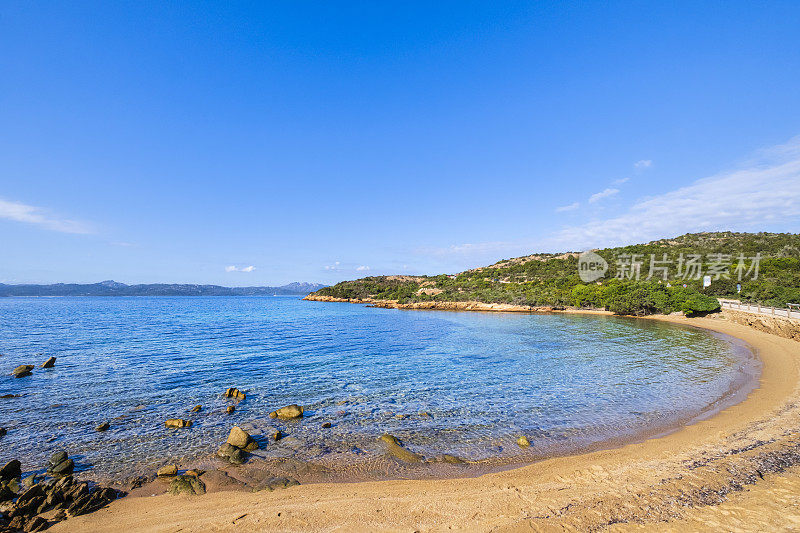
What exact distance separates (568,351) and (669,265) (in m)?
71.8

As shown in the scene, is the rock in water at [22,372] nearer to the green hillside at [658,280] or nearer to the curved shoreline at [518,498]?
the curved shoreline at [518,498]

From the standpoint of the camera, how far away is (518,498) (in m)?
7.72

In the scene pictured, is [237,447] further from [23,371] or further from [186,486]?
[23,371]

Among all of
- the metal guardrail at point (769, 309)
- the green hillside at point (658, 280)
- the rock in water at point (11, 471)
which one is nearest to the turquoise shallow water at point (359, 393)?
the rock in water at point (11, 471)

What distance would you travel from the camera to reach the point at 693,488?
25.2ft

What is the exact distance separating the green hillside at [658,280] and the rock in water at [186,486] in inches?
2489

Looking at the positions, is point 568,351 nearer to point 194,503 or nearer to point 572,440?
point 572,440

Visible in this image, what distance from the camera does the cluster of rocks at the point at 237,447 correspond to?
10.1 meters

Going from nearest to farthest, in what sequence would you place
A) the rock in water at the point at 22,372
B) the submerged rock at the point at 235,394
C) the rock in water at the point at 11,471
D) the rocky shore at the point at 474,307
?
the rock in water at the point at 11,471 < the submerged rock at the point at 235,394 < the rock in water at the point at 22,372 < the rocky shore at the point at 474,307

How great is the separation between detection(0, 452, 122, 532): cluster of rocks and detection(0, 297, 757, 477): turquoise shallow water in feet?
4.51

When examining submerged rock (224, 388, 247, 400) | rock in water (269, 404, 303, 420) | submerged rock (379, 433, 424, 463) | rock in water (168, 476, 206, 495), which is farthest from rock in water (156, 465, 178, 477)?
submerged rock (224, 388, 247, 400)

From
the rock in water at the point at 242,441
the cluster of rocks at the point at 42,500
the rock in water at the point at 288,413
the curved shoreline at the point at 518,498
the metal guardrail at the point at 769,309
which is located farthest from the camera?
the metal guardrail at the point at 769,309

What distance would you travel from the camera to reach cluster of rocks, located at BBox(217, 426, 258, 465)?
10125 mm

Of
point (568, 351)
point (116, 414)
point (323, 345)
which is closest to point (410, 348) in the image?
point (323, 345)
